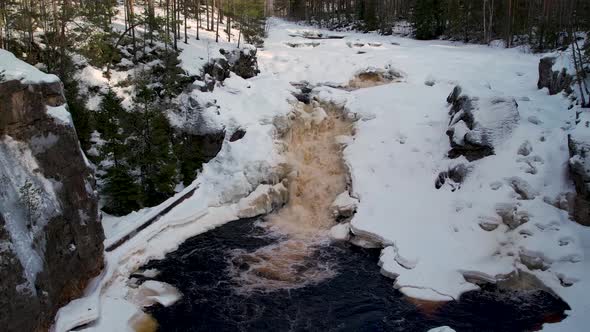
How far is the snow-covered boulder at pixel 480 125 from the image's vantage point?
1562 cm

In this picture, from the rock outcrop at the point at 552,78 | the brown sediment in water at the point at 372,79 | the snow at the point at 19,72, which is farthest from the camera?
the brown sediment in water at the point at 372,79

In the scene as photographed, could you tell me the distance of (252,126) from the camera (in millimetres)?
19672

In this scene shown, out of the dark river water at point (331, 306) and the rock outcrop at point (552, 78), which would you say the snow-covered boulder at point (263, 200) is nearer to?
the dark river water at point (331, 306)

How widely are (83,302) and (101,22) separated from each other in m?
15.0

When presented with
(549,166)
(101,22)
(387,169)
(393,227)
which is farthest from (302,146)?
(101,22)

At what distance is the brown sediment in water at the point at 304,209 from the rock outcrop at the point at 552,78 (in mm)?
8138

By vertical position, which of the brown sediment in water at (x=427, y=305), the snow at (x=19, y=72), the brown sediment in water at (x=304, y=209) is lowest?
the brown sediment in water at (x=427, y=305)

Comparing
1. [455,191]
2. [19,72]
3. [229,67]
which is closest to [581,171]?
[455,191]

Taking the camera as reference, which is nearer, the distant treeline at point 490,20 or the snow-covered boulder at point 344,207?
the snow-covered boulder at point 344,207

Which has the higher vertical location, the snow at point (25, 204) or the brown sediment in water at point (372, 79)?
the brown sediment in water at point (372, 79)

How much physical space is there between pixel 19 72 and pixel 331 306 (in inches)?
341

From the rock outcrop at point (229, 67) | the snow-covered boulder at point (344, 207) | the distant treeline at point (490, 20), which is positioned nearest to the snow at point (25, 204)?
the snow-covered boulder at point (344, 207)

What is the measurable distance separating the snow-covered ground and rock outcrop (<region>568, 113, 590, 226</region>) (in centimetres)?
37

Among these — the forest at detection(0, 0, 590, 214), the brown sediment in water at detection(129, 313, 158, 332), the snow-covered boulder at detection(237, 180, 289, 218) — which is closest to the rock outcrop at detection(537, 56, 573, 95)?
the forest at detection(0, 0, 590, 214)
